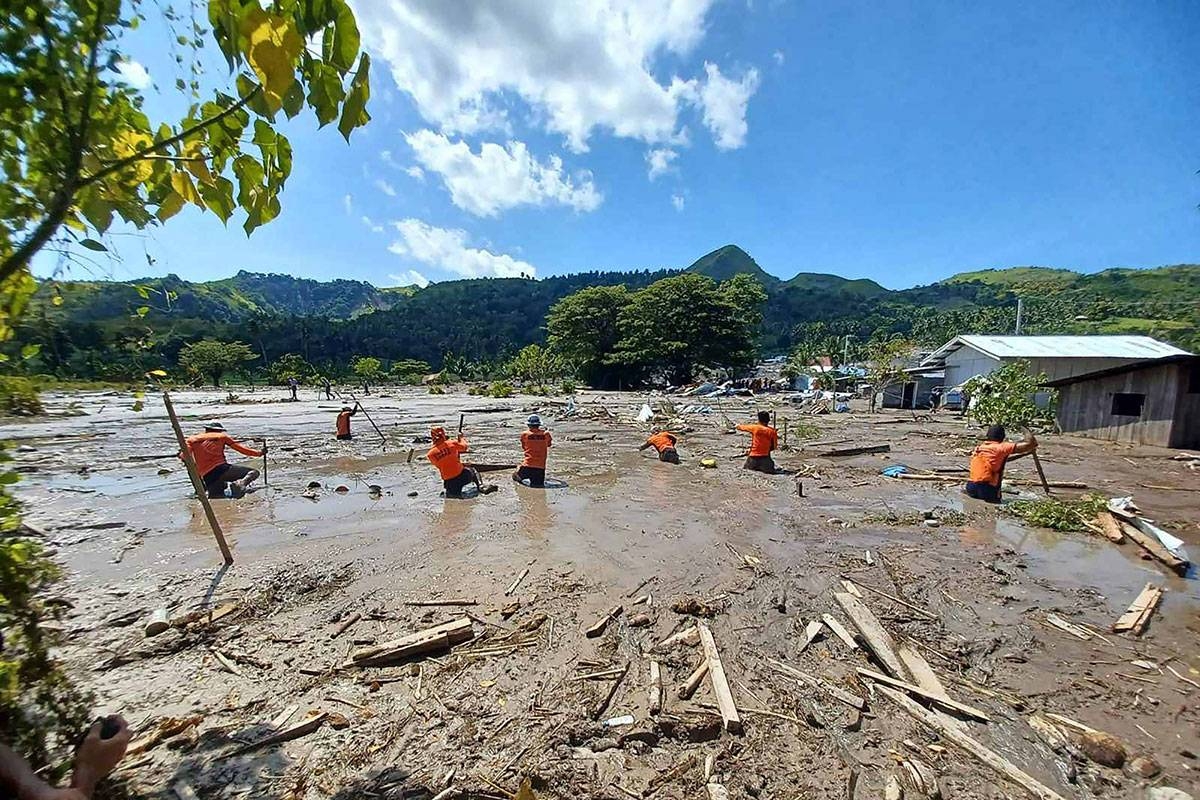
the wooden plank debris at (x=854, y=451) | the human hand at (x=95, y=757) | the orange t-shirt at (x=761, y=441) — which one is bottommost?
the wooden plank debris at (x=854, y=451)

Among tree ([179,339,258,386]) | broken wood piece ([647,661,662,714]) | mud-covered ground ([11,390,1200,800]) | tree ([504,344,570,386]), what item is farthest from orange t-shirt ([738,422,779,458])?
tree ([179,339,258,386])

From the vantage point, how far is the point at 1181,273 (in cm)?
16125

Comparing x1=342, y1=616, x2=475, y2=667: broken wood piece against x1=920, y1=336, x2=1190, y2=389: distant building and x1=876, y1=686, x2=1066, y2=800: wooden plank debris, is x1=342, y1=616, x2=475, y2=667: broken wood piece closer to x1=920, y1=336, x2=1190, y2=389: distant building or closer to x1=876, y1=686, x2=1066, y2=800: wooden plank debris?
x1=876, y1=686, x2=1066, y2=800: wooden plank debris

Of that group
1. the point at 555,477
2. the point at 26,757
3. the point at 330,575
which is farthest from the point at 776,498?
the point at 26,757

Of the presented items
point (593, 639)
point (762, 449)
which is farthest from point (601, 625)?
point (762, 449)

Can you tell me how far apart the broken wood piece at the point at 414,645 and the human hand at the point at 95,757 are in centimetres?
238

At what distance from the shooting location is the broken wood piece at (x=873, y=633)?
4.65 metres

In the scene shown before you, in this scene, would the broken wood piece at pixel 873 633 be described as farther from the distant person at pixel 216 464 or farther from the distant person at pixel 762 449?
the distant person at pixel 216 464

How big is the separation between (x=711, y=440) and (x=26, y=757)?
19.6 meters

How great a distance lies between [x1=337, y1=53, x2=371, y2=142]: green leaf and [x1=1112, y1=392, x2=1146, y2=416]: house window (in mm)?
27917

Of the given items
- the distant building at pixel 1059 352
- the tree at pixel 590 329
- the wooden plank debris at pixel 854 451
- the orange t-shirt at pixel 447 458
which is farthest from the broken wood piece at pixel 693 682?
the tree at pixel 590 329

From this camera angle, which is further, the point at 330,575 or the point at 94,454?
the point at 94,454

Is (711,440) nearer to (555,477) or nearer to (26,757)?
(555,477)

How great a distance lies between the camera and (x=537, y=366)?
212 feet
